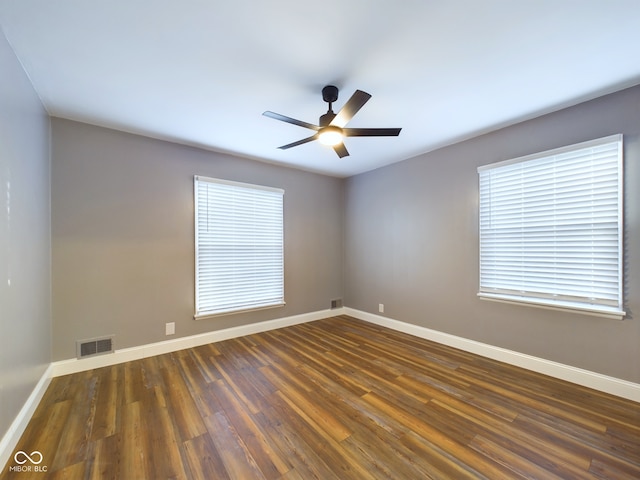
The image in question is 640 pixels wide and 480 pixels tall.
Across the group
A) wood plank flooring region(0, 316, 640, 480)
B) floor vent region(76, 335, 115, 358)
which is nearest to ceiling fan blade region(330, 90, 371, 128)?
wood plank flooring region(0, 316, 640, 480)

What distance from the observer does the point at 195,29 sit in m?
1.62

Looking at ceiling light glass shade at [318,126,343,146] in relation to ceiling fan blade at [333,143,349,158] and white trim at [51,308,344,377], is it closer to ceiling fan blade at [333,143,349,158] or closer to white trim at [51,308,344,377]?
ceiling fan blade at [333,143,349,158]

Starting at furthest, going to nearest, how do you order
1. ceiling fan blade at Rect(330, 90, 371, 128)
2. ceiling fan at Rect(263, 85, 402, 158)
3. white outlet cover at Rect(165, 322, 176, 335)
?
white outlet cover at Rect(165, 322, 176, 335) → ceiling fan at Rect(263, 85, 402, 158) → ceiling fan blade at Rect(330, 90, 371, 128)

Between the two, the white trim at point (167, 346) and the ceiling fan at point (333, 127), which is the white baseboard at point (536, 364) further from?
the ceiling fan at point (333, 127)

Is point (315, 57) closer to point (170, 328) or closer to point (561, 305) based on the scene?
point (561, 305)

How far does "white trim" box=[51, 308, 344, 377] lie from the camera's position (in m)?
2.66

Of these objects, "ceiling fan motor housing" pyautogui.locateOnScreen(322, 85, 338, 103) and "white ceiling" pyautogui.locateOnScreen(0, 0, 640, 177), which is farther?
"ceiling fan motor housing" pyautogui.locateOnScreen(322, 85, 338, 103)

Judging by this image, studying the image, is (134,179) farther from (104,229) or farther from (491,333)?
(491,333)

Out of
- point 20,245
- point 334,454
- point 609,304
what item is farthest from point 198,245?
point 609,304

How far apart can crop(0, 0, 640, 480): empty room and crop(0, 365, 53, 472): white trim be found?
21mm

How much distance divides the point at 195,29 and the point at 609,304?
3831 millimetres

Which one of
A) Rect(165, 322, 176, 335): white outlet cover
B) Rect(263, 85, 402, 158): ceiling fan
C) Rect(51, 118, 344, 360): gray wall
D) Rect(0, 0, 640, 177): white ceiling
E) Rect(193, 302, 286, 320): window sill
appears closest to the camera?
Rect(0, 0, 640, 177): white ceiling

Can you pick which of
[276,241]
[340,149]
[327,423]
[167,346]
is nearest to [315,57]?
[340,149]

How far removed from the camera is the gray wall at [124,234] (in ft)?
8.74
